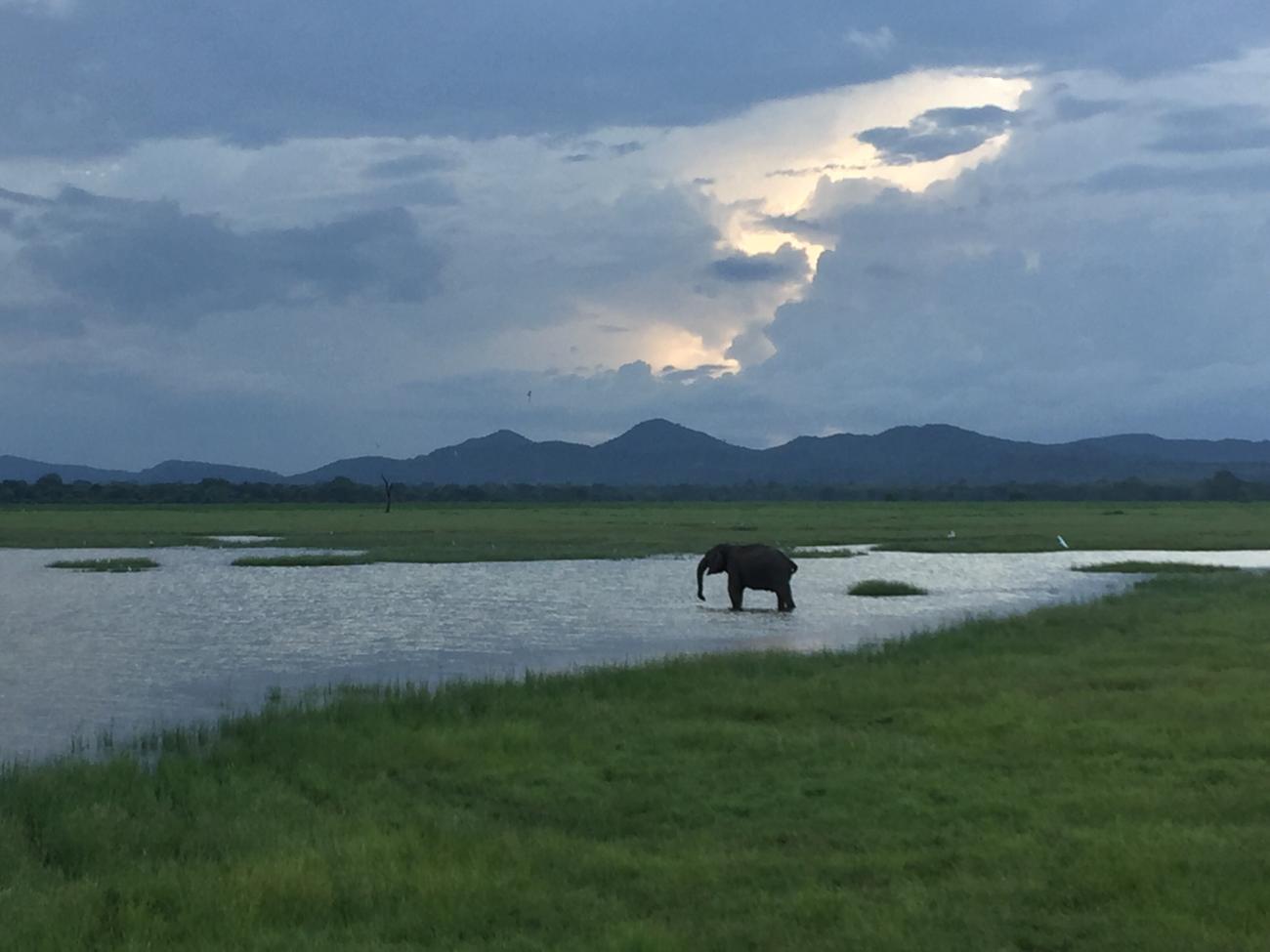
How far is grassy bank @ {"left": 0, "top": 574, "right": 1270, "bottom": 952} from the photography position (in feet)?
26.8

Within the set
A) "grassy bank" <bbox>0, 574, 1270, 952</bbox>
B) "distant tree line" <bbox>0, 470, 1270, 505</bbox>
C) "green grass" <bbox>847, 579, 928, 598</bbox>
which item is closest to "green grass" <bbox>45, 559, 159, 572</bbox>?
"green grass" <bbox>847, 579, 928, 598</bbox>

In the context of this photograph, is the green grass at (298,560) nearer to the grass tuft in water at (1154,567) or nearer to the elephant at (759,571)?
the elephant at (759,571)

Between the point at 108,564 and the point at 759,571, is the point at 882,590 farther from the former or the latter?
the point at 108,564

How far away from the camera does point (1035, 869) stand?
8.98m

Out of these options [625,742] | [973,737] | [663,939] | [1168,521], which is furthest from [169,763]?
[1168,521]

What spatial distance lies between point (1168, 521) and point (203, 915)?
8189cm

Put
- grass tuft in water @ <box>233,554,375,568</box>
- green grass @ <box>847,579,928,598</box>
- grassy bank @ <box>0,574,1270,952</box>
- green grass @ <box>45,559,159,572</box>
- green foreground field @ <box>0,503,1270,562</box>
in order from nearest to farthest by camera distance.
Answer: grassy bank @ <box>0,574,1270,952</box> → green grass @ <box>847,579,928,598</box> → green grass @ <box>45,559,159,572</box> → grass tuft in water @ <box>233,554,375,568</box> → green foreground field @ <box>0,503,1270,562</box>

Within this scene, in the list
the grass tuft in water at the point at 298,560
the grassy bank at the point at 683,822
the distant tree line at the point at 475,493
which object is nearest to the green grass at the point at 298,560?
the grass tuft in water at the point at 298,560

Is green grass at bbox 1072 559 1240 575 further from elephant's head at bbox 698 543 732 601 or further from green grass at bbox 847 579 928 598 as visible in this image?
elephant's head at bbox 698 543 732 601

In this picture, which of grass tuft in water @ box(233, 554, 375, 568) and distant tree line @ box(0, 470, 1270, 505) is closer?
grass tuft in water @ box(233, 554, 375, 568)

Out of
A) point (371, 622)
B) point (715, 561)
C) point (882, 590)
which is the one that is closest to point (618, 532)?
point (882, 590)

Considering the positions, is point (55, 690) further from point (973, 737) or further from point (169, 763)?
point (973, 737)

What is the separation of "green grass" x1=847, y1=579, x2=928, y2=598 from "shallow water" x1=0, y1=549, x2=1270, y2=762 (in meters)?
0.64

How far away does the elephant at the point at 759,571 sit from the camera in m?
30.5
